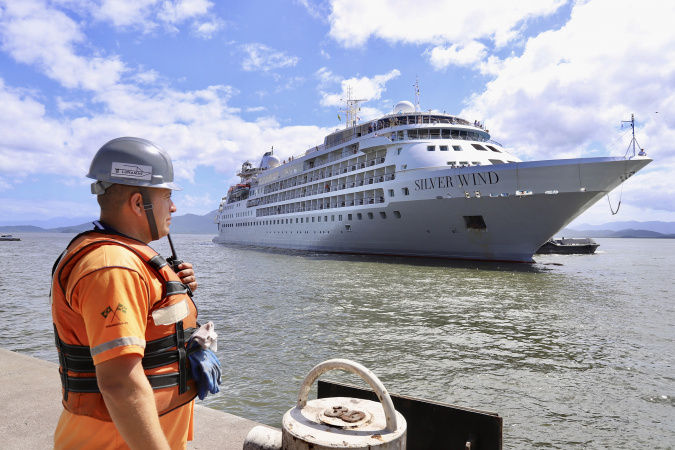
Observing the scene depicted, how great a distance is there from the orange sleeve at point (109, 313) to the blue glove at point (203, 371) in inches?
18.0

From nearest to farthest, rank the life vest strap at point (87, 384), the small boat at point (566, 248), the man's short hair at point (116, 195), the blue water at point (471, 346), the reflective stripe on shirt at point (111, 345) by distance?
the reflective stripe on shirt at point (111, 345)
the life vest strap at point (87, 384)
the man's short hair at point (116, 195)
the blue water at point (471, 346)
the small boat at point (566, 248)

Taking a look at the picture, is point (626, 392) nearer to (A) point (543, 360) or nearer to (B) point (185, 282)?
(A) point (543, 360)

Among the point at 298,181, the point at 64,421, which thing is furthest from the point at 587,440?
the point at 298,181

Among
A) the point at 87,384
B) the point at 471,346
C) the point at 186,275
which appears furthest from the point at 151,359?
the point at 471,346

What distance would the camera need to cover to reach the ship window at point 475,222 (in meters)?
22.8

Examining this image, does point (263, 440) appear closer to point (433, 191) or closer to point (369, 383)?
point (369, 383)

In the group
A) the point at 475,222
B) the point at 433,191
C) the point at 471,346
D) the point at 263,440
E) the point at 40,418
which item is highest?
the point at 433,191

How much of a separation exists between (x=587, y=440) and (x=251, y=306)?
9182 millimetres

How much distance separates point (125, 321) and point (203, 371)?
56cm

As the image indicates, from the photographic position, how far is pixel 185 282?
82.9 inches

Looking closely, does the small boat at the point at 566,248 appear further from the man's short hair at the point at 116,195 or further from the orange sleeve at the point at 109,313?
the orange sleeve at the point at 109,313

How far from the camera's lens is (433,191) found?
2350cm

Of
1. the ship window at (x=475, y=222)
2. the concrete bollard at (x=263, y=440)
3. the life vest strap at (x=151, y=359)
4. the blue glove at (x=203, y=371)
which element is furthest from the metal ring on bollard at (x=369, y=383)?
the ship window at (x=475, y=222)

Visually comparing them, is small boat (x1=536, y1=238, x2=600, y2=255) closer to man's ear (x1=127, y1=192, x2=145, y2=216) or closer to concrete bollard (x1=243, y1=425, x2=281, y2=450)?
concrete bollard (x1=243, y1=425, x2=281, y2=450)
